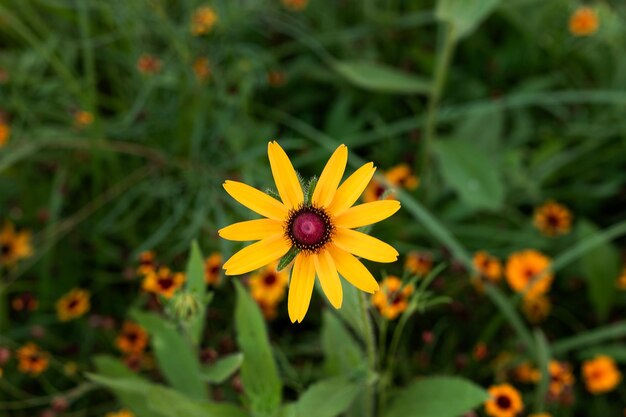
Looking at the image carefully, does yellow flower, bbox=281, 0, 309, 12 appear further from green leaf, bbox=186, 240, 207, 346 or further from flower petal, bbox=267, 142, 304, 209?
flower petal, bbox=267, 142, 304, 209

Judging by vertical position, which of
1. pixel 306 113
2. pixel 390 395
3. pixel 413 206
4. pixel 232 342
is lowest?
pixel 390 395

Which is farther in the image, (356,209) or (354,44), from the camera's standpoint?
(354,44)

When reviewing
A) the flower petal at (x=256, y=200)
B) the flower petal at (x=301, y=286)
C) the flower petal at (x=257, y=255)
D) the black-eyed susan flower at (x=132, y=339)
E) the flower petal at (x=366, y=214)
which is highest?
the flower petal at (x=256, y=200)

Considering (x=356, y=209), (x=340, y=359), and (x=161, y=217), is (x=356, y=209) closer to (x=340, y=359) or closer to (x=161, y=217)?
(x=340, y=359)

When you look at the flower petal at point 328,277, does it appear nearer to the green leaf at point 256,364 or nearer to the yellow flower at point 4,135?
the green leaf at point 256,364

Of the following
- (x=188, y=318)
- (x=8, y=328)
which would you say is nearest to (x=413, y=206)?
(x=188, y=318)

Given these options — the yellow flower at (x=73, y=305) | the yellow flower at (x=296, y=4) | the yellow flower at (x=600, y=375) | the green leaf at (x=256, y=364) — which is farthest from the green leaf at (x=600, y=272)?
the yellow flower at (x=73, y=305)

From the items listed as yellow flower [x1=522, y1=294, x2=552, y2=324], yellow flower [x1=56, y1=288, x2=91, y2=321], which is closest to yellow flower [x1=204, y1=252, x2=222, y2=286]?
yellow flower [x1=56, y1=288, x2=91, y2=321]
